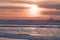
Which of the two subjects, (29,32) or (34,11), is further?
(34,11)

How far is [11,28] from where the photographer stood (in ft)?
3.28

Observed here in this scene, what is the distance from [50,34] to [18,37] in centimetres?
→ 21

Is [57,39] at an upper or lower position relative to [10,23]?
lower

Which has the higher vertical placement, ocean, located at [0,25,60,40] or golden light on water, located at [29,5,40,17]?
golden light on water, located at [29,5,40,17]

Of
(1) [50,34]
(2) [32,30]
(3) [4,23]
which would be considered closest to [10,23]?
(3) [4,23]

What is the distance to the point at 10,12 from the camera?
42.9 inches

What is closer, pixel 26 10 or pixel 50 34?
pixel 50 34

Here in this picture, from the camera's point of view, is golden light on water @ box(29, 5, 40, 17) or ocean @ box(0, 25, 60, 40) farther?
golden light on water @ box(29, 5, 40, 17)

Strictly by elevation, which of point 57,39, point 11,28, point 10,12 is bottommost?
point 57,39

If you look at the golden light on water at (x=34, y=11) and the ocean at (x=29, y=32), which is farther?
the golden light on water at (x=34, y=11)

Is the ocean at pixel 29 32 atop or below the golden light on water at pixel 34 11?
below

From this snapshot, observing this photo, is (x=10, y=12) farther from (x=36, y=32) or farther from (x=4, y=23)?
(x=36, y=32)

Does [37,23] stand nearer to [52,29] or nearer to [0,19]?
[52,29]

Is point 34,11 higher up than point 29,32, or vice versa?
point 34,11
